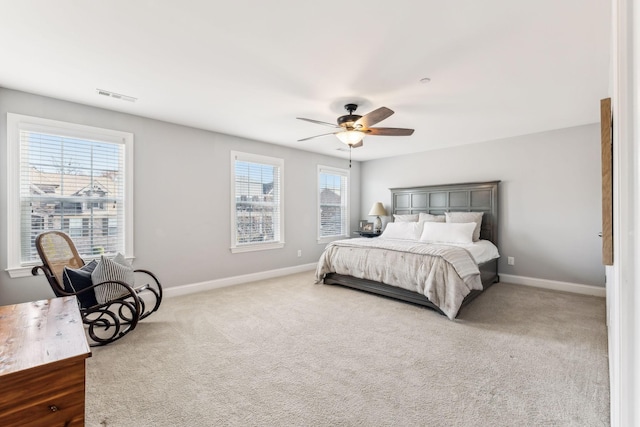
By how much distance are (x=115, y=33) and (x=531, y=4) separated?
2.74m

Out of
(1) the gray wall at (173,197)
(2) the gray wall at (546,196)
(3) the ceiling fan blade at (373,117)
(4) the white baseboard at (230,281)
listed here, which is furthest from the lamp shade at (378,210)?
(3) the ceiling fan blade at (373,117)

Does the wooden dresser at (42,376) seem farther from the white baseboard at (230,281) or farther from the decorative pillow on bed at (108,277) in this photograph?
the white baseboard at (230,281)

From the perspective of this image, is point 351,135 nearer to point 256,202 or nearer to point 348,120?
point 348,120

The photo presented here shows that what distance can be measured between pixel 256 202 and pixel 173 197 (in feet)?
4.46

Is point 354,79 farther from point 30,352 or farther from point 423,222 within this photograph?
point 423,222

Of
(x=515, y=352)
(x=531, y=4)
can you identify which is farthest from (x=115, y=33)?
(x=515, y=352)

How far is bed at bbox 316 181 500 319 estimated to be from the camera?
10.9 ft

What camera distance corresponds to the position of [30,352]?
1231 mm

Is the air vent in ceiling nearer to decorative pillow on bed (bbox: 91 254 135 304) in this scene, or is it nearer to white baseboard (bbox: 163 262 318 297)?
decorative pillow on bed (bbox: 91 254 135 304)

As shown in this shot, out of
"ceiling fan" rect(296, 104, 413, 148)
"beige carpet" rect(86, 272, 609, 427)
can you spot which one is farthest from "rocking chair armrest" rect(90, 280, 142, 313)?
"ceiling fan" rect(296, 104, 413, 148)

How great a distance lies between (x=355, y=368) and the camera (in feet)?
7.34

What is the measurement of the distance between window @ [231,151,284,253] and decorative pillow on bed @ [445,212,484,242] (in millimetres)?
2977

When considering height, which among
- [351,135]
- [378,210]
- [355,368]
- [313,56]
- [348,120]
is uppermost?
[313,56]

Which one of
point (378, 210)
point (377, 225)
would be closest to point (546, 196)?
point (378, 210)
